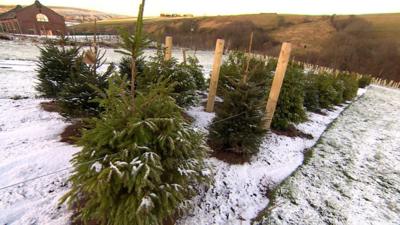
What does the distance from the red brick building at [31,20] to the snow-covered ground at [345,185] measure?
123 ft

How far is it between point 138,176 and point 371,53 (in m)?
37.4

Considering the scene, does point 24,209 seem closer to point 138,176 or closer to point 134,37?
point 138,176

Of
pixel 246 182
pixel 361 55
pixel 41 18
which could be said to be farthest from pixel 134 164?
pixel 41 18

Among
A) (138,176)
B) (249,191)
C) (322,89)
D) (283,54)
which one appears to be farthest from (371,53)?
(138,176)

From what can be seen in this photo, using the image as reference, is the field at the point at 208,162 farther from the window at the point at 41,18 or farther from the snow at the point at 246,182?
the window at the point at 41,18

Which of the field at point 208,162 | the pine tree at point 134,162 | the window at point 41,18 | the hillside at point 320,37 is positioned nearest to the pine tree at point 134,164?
the pine tree at point 134,162

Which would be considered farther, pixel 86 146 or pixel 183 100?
pixel 183 100

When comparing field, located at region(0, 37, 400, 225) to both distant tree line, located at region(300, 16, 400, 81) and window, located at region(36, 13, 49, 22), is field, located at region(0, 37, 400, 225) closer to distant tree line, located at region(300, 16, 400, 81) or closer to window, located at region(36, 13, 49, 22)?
distant tree line, located at region(300, 16, 400, 81)

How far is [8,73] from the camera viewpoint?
989 cm

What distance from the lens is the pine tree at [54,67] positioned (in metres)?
5.49

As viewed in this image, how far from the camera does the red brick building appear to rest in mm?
31016

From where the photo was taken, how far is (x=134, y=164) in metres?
2.23

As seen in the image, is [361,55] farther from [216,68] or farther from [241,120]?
[241,120]

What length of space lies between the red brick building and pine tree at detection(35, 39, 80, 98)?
3208 centimetres
